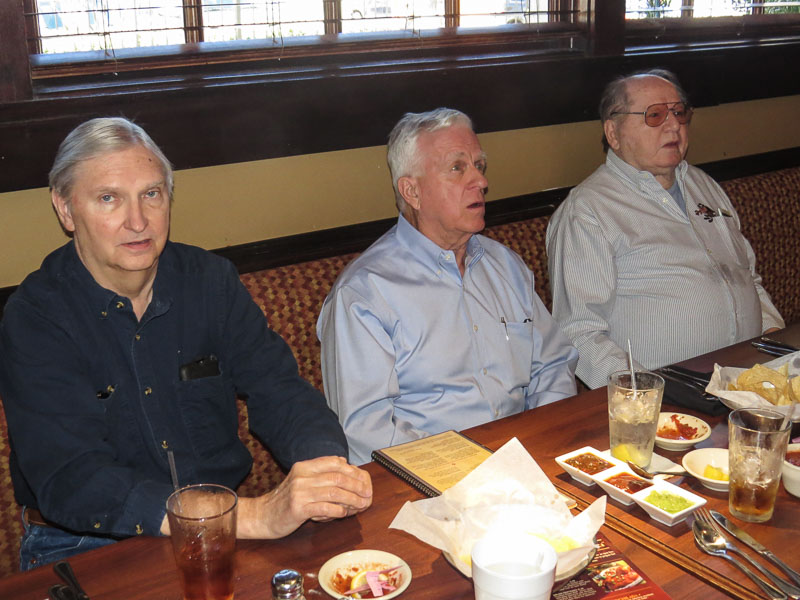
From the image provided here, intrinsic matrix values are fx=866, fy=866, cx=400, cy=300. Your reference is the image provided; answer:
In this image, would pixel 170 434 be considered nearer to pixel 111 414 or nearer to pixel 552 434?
pixel 111 414

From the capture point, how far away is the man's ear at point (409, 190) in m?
2.47

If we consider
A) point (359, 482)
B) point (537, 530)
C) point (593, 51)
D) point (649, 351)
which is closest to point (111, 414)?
point (359, 482)

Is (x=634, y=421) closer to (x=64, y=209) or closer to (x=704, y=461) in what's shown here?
(x=704, y=461)

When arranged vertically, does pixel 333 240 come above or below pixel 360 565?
above

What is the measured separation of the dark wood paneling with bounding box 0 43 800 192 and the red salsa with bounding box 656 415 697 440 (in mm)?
1407

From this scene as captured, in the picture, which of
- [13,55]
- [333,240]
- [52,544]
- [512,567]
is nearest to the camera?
[512,567]

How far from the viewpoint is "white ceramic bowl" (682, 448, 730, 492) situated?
155 cm

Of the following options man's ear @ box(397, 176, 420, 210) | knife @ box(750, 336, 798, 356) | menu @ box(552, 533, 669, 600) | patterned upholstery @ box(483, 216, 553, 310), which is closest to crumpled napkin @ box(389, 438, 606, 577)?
menu @ box(552, 533, 669, 600)

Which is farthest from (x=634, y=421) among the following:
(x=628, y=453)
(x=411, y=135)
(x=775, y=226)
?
(x=775, y=226)

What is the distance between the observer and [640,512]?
1472 millimetres

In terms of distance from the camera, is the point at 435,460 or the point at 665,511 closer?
the point at 665,511

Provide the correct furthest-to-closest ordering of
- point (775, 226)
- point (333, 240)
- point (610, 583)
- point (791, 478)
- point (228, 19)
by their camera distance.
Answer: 1. point (775, 226)
2. point (333, 240)
3. point (228, 19)
4. point (791, 478)
5. point (610, 583)

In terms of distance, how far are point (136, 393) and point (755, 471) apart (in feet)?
4.06

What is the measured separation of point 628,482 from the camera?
5.01 feet
